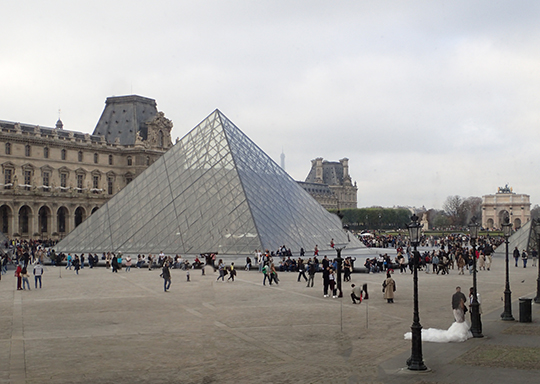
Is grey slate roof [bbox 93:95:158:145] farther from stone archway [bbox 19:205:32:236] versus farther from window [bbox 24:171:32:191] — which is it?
stone archway [bbox 19:205:32:236]

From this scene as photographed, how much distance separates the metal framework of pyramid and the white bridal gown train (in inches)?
754

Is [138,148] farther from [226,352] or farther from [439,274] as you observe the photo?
[226,352]

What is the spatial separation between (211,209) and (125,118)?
47777mm

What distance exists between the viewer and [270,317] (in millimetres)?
12953

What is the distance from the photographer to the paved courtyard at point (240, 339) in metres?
8.16

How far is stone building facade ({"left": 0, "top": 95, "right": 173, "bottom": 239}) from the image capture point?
60.2 m

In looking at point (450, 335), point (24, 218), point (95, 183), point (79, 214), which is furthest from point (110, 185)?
point (450, 335)

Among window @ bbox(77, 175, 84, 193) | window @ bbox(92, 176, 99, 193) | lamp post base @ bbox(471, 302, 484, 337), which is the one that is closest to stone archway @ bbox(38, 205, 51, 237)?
window @ bbox(77, 175, 84, 193)

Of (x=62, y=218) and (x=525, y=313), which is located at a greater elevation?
(x=62, y=218)

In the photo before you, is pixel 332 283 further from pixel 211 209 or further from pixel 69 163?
pixel 69 163

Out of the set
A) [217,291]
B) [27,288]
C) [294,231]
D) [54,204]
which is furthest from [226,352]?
[54,204]

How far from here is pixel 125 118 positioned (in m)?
77.0

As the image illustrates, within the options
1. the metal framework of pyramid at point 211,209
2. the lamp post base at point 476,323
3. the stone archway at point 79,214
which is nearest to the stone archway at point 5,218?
the stone archway at point 79,214

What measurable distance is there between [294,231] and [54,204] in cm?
3824
